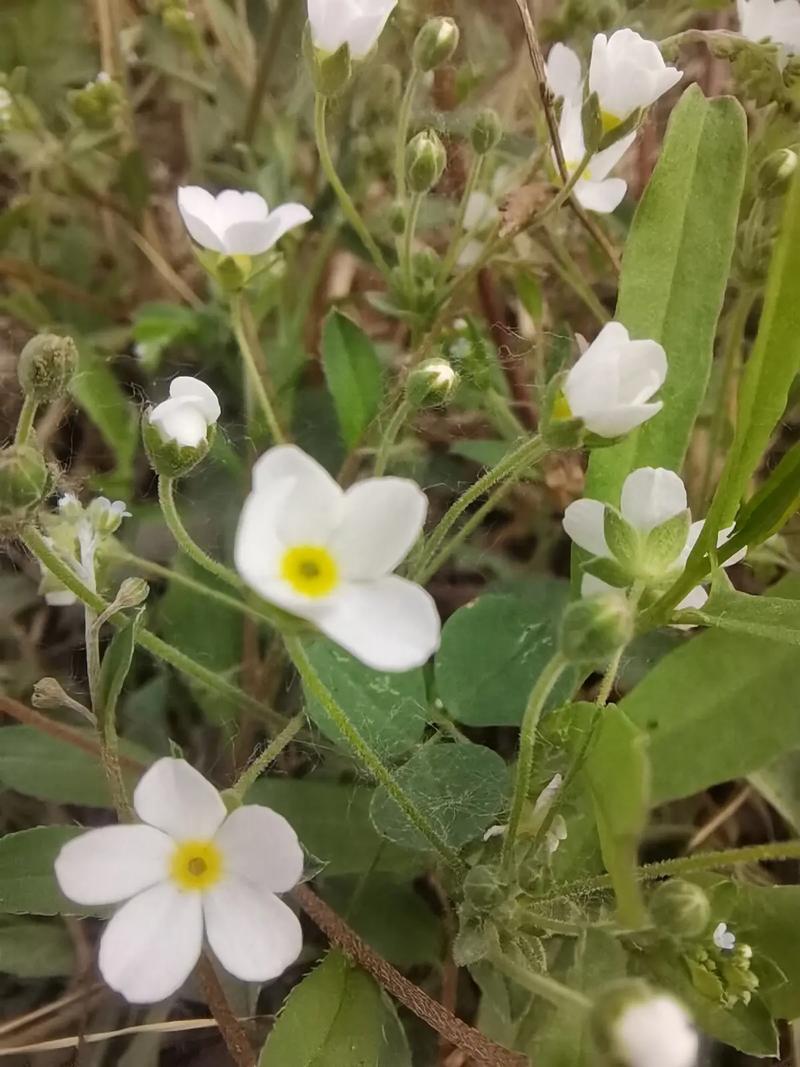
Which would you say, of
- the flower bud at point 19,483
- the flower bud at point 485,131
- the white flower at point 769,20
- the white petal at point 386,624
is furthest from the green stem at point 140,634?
the white flower at point 769,20

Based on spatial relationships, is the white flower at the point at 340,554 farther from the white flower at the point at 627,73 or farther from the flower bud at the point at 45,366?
the white flower at the point at 627,73

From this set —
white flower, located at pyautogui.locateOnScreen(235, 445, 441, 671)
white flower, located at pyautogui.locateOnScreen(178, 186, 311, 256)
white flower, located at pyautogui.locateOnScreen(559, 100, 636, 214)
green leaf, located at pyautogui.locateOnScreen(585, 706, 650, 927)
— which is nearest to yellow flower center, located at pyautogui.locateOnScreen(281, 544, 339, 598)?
white flower, located at pyautogui.locateOnScreen(235, 445, 441, 671)

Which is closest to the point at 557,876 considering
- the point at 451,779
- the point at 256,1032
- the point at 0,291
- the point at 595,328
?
the point at 451,779

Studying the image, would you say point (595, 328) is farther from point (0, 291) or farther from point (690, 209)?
point (0, 291)

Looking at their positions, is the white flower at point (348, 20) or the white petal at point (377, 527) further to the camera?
the white flower at point (348, 20)

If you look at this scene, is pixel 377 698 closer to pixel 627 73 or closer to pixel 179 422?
pixel 179 422

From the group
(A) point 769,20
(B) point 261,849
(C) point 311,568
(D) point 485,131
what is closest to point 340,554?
(C) point 311,568
